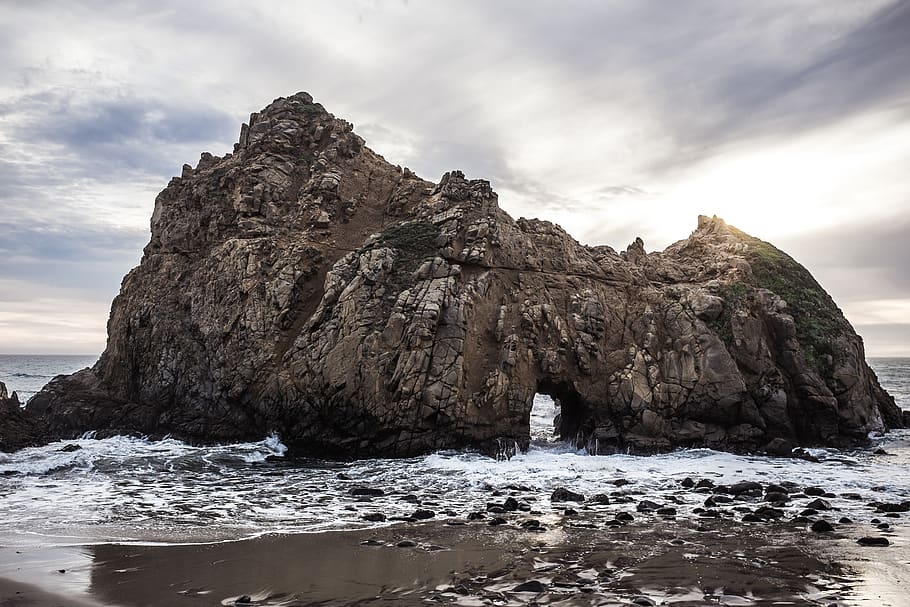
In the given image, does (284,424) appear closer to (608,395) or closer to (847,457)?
(608,395)

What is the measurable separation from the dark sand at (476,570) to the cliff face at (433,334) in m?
12.8

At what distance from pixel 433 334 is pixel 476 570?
16.7m

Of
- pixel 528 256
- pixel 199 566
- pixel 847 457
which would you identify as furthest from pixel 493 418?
pixel 199 566

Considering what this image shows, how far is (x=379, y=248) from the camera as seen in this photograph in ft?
106

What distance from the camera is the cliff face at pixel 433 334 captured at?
28.3m

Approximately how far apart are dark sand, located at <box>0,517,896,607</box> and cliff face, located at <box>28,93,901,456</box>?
1277 cm

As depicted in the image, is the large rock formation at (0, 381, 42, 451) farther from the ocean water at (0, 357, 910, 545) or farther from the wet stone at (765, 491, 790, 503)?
the wet stone at (765, 491, 790, 503)

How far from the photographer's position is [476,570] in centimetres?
1241

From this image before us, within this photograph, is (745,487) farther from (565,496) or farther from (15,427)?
(15,427)

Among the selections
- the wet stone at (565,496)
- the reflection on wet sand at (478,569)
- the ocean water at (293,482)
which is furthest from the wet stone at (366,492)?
the wet stone at (565,496)

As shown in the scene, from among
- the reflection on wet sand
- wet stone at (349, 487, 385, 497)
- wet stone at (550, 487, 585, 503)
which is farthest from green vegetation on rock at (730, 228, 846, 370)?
wet stone at (349, 487, 385, 497)

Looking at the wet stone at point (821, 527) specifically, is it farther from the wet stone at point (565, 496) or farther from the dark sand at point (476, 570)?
the wet stone at point (565, 496)

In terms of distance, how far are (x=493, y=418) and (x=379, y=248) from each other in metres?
10.4

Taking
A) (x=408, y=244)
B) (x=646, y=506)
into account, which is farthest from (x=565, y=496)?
(x=408, y=244)
